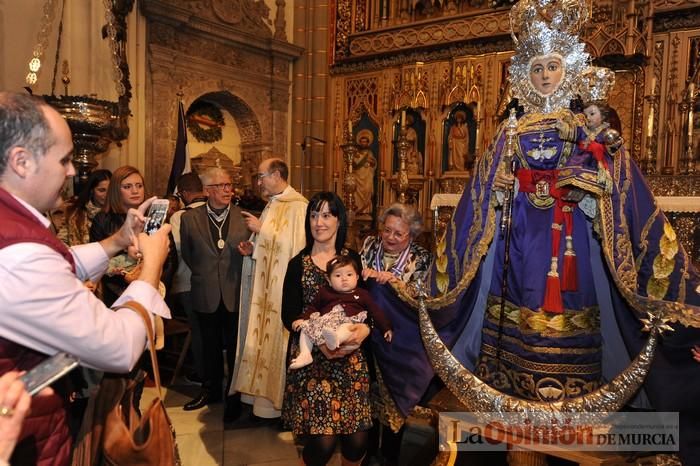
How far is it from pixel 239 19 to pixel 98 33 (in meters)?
3.05

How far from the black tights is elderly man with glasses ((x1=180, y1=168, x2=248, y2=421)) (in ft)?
5.57

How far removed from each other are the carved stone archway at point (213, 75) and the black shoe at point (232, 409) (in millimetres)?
4969

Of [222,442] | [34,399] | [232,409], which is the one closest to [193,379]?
[232,409]

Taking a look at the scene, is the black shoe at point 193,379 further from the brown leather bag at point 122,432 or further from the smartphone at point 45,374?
the smartphone at point 45,374

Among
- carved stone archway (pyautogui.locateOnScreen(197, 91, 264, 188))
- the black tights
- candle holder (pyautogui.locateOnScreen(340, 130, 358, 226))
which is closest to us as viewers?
the black tights

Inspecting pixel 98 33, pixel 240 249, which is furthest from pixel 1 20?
pixel 240 249

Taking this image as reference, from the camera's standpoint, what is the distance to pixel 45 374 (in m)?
1.20

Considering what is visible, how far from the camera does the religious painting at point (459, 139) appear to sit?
9016 mm

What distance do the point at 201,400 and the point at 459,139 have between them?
645 centimetres

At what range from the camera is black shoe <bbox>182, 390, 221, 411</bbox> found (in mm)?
4348

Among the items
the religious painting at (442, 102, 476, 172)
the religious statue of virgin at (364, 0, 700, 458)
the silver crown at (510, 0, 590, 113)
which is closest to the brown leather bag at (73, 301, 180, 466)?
the religious statue of virgin at (364, 0, 700, 458)

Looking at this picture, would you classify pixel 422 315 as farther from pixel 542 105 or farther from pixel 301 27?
pixel 301 27

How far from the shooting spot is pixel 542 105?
3.05 m

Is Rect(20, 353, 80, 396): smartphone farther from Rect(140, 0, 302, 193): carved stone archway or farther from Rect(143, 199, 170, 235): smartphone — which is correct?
Rect(140, 0, 302, 193): carved stone archway
